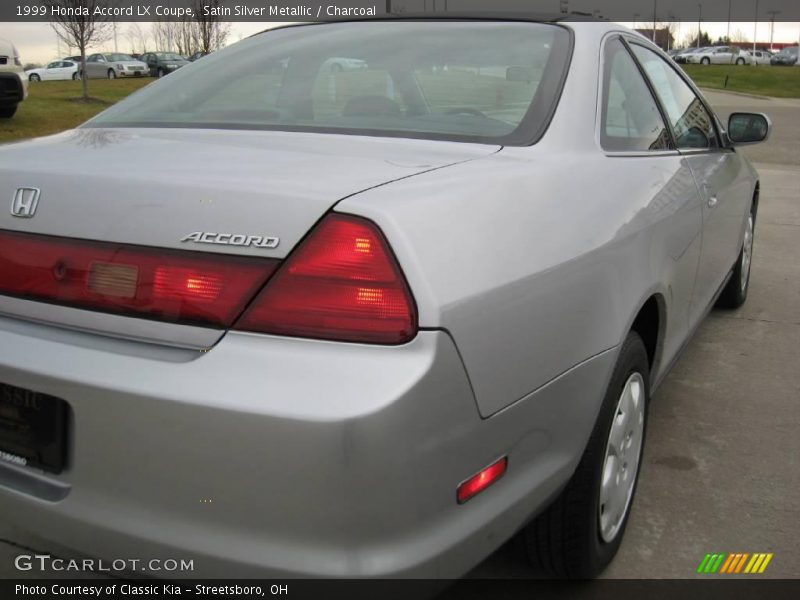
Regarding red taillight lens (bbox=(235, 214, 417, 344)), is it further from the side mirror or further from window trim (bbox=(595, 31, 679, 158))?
the side mirror

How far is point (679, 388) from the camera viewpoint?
3.63m

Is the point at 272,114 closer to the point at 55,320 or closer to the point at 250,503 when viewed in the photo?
the point at 55,320

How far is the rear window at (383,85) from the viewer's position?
2168mm

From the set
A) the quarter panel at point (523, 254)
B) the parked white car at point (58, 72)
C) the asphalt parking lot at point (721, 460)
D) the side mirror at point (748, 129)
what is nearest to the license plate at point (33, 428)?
the asphalt parking lot at point (721, 460)

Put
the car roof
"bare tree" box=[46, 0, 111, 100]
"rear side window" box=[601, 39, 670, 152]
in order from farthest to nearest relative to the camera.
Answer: "bare tree" box=[46, 0, 111, 100]
the car roof
"rear side window" box=[601, 39, 670, 152]

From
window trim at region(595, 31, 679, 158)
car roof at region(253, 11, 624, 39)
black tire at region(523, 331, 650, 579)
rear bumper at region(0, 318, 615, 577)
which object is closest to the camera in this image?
rear bumper at region(0, 318, 615, 577)

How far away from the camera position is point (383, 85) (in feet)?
7.89

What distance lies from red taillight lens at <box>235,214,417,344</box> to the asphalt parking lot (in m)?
0.76

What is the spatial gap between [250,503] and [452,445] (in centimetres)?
36

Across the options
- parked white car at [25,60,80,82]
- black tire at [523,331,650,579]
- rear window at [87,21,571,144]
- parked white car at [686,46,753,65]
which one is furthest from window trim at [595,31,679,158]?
parked white car at [686,46,753,65]

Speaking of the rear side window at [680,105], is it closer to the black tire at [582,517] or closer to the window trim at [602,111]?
the window trim at [602,111]

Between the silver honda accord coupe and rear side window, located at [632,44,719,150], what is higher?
rear side window, located at [632,44,719,150]

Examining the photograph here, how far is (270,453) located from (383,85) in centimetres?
138

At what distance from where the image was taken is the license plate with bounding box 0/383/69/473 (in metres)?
1.53
